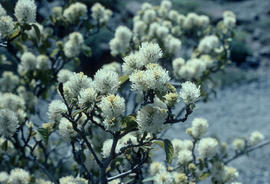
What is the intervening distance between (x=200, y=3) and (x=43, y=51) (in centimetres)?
935

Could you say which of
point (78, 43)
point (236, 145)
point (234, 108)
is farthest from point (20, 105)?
point (234, 108)

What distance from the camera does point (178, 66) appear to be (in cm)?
256

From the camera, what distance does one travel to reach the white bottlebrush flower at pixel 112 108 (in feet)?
3.92

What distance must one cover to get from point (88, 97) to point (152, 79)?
0.25 metres

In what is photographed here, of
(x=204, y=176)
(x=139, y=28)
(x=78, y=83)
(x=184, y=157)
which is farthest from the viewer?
(x=139, y=28)

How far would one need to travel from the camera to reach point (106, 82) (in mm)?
1240

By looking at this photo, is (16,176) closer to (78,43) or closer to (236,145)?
(78,43)

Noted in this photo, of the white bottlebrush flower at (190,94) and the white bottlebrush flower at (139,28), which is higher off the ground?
the white bottlebrush flower at (139,28)

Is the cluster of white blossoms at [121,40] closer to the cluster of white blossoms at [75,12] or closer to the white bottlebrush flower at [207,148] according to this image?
the cluster of white blossoms at [75,12]

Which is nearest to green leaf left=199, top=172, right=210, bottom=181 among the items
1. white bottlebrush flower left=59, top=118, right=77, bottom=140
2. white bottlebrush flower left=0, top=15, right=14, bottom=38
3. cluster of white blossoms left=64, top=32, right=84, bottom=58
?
white bottlebrush flower left=59, top=118, right=77, bottom=140

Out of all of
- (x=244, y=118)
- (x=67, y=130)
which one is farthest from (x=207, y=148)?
(x=244, y=118)

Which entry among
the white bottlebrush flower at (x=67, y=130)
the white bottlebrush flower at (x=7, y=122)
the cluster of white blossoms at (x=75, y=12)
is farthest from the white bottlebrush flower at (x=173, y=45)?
the white bottlebrush flower at (x=7, y=122)

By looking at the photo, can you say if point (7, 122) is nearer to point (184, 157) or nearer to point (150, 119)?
point (150, 119)

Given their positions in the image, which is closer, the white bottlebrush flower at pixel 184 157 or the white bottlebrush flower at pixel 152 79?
the white bottlebrush flower at pixel 152 79
